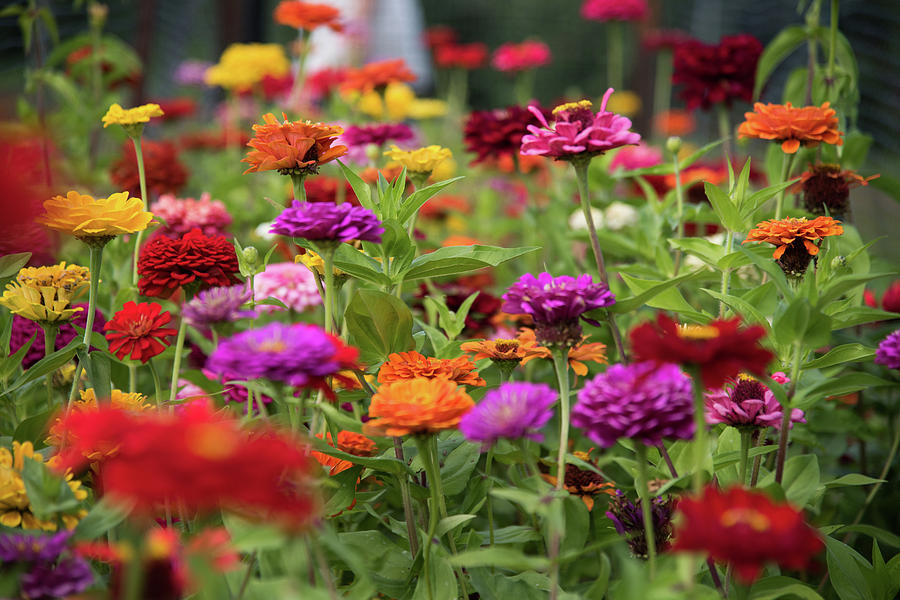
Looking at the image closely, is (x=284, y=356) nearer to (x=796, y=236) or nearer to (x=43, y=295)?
(x=43, y=295)

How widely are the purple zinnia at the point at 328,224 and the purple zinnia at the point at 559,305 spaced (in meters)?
0.18

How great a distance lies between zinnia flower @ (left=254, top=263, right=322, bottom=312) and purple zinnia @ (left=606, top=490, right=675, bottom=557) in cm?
62

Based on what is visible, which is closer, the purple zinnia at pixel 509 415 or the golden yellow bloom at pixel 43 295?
the purple zinnia at pixel 509 415

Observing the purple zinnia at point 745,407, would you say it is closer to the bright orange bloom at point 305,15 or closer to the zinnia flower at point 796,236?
the zinnia flower at point 796,236

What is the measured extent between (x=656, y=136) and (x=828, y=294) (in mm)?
3968

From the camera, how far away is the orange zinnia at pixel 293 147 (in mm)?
942

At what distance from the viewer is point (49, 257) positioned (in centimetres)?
137

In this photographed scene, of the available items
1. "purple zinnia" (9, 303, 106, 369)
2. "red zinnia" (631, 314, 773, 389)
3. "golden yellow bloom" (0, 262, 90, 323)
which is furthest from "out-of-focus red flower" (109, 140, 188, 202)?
"red zinnia" (631, 314, 773, 389)

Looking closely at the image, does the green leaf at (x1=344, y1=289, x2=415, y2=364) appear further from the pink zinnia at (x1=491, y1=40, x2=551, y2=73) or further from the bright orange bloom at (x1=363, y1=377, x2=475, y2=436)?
the pink zinnia at (x1=491, y1=40, x2=551, y2=73)

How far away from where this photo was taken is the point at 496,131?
148cm

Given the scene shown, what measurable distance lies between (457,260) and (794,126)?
1.72 ft

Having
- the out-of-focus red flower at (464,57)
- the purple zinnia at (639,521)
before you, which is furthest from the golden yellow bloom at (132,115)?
the out-of-focus red flower at (464,57)

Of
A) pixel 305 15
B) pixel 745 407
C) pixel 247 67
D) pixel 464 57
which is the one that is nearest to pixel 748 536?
pixel 745 407

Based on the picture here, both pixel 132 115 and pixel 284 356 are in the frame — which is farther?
pixel 132 115
